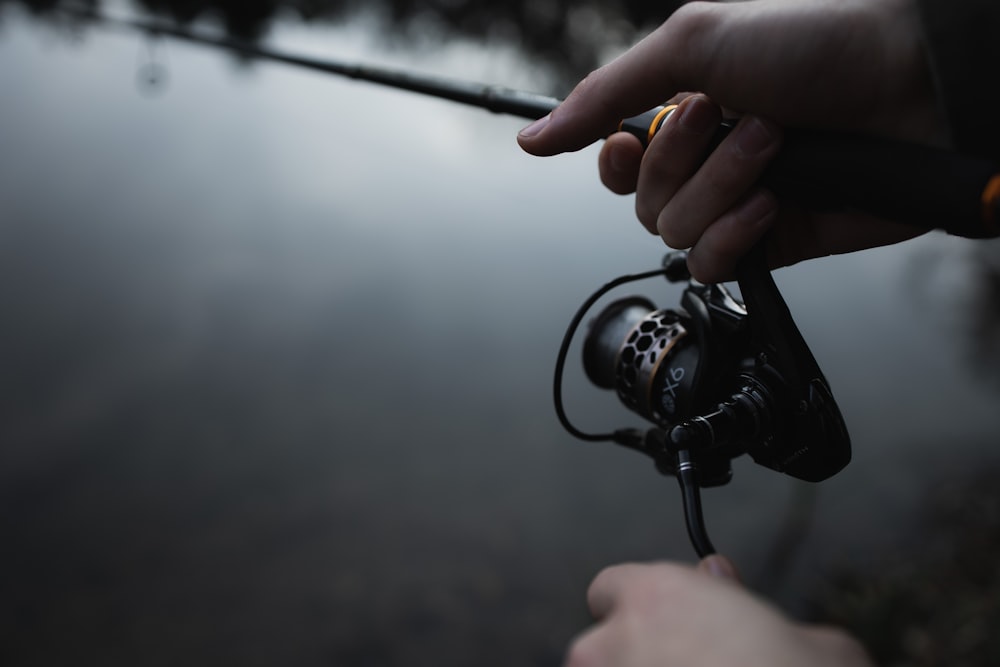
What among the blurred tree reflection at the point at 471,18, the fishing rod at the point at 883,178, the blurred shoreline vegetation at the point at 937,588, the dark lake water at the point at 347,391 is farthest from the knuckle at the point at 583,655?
the blurred tree reflection at the point at 471,18

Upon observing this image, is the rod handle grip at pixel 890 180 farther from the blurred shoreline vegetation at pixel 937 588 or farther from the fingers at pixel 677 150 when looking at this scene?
the blurred shoreline vegetation at pixel 937 588

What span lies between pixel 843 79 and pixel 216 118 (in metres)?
7.27

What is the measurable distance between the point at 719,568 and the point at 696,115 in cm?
56

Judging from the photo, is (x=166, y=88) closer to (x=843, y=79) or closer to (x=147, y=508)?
(x=147, y=508)

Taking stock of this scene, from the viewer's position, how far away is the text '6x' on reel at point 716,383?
0.76 metres

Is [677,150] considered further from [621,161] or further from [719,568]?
[719,568]

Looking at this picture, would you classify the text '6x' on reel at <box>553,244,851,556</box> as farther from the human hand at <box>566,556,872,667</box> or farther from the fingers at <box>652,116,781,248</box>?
the human hand at <box>566,556,872,667</box>

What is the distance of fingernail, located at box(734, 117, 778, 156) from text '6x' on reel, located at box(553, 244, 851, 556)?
0.13 metres

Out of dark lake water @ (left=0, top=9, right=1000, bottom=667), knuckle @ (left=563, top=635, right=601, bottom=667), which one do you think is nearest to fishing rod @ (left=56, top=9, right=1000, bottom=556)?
knuckle @ (left=563, top=635, right=601, bottom=667)

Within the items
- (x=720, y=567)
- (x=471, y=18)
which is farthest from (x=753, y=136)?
(x=471, y=18)

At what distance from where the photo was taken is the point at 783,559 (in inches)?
165

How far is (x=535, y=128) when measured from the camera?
0.92 meters

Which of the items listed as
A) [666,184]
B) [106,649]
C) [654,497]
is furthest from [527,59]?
[666,184]

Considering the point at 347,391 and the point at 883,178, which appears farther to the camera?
the point at 347,391
